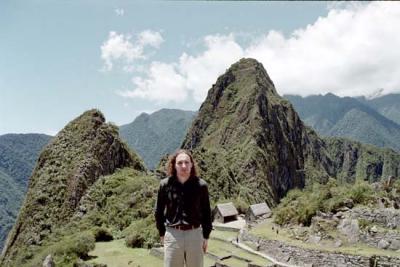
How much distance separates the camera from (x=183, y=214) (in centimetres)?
648

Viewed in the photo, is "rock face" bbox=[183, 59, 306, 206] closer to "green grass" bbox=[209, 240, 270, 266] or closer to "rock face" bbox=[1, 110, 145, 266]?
"rock face" bbox=[1, 110, 145, 266]

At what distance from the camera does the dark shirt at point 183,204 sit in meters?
6.50

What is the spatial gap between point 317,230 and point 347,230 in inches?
64.8

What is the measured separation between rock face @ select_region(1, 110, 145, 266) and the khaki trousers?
4393 cm

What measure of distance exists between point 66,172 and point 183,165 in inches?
2020

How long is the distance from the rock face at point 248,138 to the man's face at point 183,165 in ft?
214

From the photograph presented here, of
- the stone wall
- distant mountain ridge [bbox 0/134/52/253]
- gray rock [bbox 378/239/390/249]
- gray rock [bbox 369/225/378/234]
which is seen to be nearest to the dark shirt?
the stone wall

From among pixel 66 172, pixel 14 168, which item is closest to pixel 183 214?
pixel 66 172

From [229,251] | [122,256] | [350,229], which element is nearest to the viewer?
[350,229]

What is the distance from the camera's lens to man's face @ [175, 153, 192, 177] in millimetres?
6500

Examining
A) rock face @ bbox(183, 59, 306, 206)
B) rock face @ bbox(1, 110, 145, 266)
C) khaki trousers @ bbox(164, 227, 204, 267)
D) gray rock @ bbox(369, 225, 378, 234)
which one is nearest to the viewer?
khaki trousers @ bbox(164, 227, 204, 267)

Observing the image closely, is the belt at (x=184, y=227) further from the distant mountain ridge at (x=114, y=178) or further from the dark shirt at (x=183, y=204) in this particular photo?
the distant mountain ridge at (x=114, y=178)

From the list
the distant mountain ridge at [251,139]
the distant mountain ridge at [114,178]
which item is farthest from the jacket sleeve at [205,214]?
the distant mountain ridge at [251,139]

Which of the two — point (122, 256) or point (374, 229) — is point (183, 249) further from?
point (122, 256)
